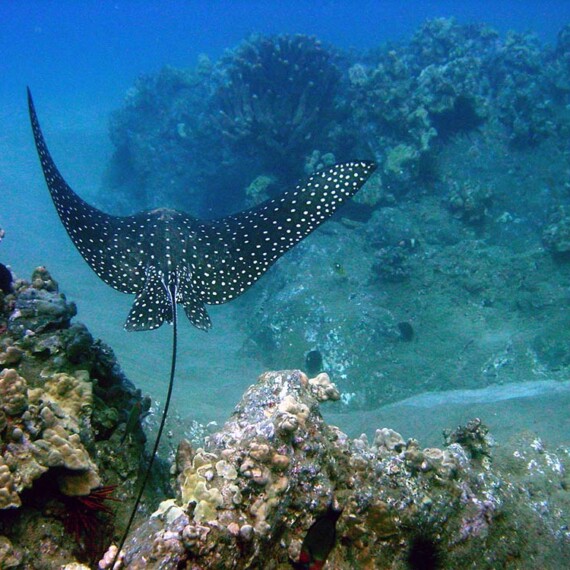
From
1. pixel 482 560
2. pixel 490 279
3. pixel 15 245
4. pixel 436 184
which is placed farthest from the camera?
pixel 15 245

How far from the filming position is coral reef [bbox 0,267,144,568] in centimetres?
263

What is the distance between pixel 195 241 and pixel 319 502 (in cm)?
373

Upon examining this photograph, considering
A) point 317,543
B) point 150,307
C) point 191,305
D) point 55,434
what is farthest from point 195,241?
point 317,543

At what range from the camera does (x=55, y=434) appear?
9.37ft

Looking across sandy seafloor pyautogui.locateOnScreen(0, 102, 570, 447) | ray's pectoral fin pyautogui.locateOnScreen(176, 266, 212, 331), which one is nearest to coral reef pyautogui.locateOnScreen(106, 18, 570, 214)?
sandy seafloor pyautogui.locateOnScreen(0, 102, 570, 447)

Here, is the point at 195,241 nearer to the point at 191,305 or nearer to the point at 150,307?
the point at 191,305

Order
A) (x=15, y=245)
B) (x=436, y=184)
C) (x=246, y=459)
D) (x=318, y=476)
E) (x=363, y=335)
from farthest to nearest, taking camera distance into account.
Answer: (x=15, y=245), (x=436, y=184), (x=363, y=335), (x=318, y=476), (x=246, y=459)

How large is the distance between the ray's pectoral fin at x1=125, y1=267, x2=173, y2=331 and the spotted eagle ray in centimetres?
1

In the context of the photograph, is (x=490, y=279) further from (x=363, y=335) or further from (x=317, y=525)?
(x=317, y=525)

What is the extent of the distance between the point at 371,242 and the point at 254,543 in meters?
11.1

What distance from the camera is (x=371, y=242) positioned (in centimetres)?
1277

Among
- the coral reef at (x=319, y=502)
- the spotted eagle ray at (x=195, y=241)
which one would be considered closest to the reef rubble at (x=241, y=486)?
the coral reef at (x=319, y=502)

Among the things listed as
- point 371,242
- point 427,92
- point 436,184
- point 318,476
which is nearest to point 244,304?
point 371,242

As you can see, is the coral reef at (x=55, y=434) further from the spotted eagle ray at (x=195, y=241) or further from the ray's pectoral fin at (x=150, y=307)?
the spotted eagle ray at (x=195, y=241)
